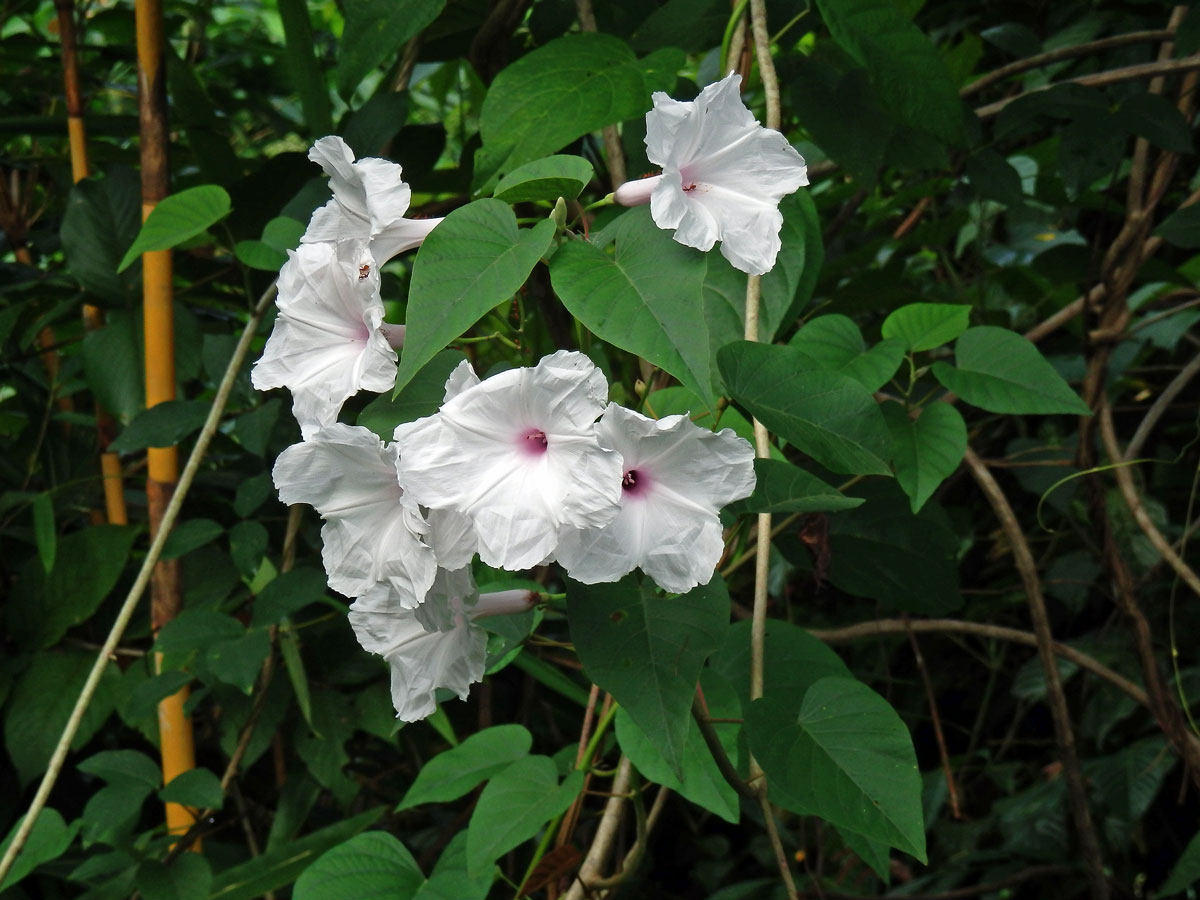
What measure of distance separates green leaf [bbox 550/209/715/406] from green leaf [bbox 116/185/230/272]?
0.59 metres

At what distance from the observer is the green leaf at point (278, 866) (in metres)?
1.12

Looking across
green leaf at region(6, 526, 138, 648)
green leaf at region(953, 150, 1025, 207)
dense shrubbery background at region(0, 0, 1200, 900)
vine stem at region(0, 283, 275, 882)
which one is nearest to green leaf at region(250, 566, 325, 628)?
dense shrubbery background at region(0, 0, 1200, 900)

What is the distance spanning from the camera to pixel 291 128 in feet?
5.79

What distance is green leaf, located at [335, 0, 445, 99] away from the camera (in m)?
0.95

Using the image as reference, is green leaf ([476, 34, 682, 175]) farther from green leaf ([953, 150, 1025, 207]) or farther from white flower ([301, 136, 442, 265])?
green leaf ([953, 150, 1025, 207])

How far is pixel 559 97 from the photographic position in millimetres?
934

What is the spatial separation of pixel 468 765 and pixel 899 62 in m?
0.77

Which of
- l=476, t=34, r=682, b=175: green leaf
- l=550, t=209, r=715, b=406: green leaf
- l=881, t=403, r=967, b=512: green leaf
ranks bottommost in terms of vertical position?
l=881, t=403, r=967, b=512: green leaf

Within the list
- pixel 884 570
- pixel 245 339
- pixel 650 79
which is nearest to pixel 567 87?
pixel 650 79

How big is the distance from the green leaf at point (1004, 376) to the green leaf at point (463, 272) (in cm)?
53

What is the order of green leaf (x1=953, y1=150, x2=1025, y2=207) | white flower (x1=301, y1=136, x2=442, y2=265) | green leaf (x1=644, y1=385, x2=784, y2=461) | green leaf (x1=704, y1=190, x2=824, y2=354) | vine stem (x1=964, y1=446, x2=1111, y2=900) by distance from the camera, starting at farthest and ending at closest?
1. green leaf (x1=953, y1=150, x2=1025, y2=207)
2. vine stem (x1=964, y1=446, x2=1111, y2=900)
3. green leaf (x1=704, y1=190, x2=824, y2=354)
4. green leaf (x1=644, y1=385, x2=784, y2=461)
5. white flower (x1=301, y1=136, x2=442, y2=265)

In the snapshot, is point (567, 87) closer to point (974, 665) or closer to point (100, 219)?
point (100, 219)

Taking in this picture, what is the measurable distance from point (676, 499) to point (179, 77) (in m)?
1.07

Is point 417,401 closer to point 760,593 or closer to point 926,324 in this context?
point 760,593
